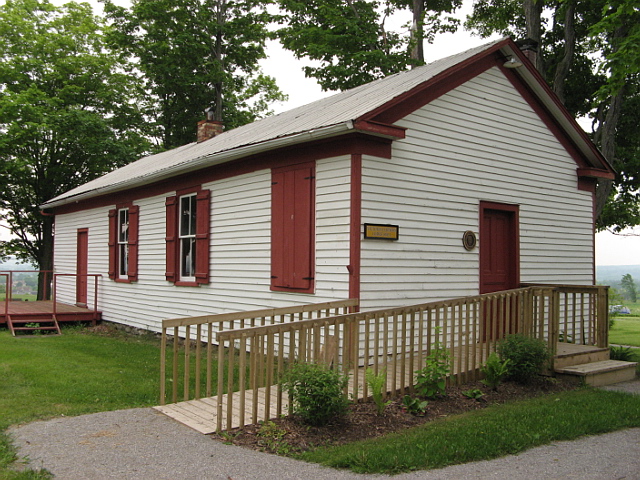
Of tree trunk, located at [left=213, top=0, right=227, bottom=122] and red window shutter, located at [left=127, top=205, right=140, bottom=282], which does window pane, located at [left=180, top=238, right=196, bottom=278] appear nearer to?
red window shutter, located at [left=127, top=205, right=140, bottom=282]

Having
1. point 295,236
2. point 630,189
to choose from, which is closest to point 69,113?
point 295,236

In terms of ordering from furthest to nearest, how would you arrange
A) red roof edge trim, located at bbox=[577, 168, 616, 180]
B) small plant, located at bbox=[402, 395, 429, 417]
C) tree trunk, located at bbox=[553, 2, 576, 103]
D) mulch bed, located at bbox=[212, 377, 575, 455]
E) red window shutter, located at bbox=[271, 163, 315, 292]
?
tree trunk, located at bbox=[553, 2, 576, 103] < red roof edge trim, located at bbox=[577, 168, 616, 180] < red window shutter, located at bbox=[271, 163, 315, 292] < small plant, located at bbox=[402, 395, 429, 417] < mulch bed, located at bbox=[212, 377, 575, 455]

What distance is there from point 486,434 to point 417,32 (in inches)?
785

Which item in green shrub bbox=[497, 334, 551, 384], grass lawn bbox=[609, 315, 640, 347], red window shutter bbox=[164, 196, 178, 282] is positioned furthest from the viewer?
grass lawn bbox=[609, 315, 640, 347]

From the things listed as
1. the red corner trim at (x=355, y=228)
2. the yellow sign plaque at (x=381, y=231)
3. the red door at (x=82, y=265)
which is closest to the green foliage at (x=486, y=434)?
the red corner trim at (x=355, y=228)

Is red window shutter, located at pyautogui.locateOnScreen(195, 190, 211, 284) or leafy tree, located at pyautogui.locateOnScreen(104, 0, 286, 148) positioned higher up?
leafy tree, located at pyautogui.locateOnScreen(104, 0, 286, 148)

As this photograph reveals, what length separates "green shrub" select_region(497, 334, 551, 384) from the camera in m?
7.31

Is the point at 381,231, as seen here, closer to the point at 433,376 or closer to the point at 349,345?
the point at 349,345

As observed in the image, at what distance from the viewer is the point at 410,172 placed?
8.81m

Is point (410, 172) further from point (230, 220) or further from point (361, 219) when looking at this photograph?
point (230, 220)

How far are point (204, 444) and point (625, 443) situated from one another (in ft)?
12.4

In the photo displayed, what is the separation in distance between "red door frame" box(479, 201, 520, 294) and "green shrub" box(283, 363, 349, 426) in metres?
4.95

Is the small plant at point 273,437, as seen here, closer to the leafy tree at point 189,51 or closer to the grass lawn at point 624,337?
the grass lawn at point 624,337

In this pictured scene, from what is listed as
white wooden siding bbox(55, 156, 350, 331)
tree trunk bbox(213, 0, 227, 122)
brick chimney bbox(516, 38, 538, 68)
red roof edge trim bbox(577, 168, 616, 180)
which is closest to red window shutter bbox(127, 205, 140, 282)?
white wooden siding bbox(55, 156, 350, 331)
